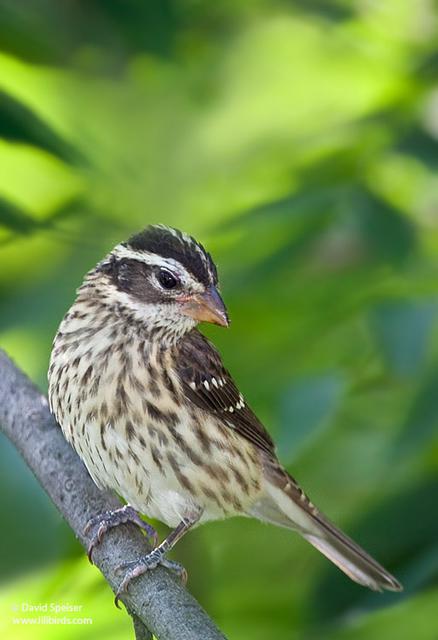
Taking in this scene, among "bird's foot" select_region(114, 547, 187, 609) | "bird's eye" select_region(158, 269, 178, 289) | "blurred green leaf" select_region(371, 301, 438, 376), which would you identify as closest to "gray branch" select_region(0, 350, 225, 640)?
"bird's foot" select_region(114, 547, 187, 609)

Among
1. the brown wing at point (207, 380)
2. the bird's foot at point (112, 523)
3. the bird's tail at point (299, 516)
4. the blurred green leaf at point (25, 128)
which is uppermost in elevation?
the blurred green leaf at point (25, 128)

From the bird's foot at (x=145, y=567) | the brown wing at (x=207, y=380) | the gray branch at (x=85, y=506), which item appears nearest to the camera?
the gray branch at (x=85, y=506)

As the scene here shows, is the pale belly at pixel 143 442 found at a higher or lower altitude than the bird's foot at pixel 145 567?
higher

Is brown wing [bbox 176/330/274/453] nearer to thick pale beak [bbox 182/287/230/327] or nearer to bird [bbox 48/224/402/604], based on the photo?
bird [bbox 48/224/402/604]

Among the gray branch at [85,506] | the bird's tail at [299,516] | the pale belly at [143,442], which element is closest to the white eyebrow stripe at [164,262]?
the pale belly at [143,442]

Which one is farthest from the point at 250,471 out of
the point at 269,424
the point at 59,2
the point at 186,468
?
the point at 59,2

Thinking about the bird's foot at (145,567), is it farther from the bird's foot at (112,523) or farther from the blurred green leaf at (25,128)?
the blurred green leaf at (25,128)

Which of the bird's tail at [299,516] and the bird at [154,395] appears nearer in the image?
the bird at [154,395]

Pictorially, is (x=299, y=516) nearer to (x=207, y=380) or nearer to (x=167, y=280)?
(x=207, y=380)
